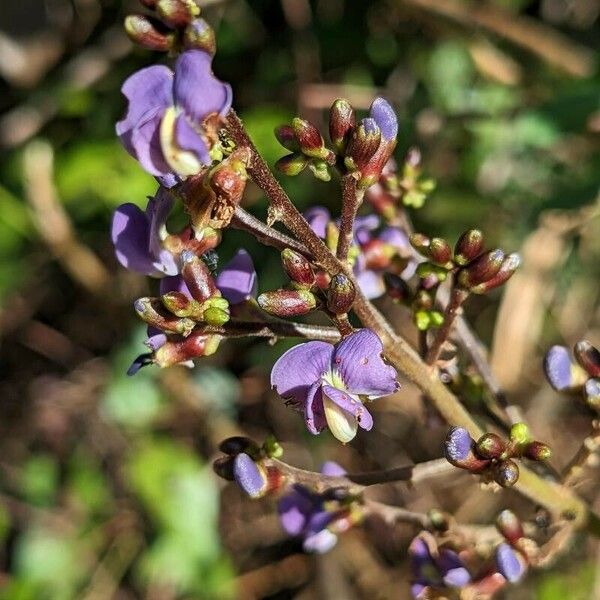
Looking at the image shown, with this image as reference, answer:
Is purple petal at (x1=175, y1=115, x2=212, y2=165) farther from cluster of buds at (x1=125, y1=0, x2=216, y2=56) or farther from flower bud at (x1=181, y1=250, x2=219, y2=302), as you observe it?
flower bud at (x1=181, y1=250, x2=219, y2=302)

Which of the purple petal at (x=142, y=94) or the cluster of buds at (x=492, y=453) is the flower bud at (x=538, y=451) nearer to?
the cluster of buds at (x=492, y=453)

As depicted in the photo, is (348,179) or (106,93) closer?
(348,179)

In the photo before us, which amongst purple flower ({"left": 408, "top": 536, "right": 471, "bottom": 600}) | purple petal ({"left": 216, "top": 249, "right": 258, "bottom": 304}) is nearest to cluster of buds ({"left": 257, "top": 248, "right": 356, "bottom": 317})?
purple petal ({"left": 216, "top": 249, "right": 258, "bottom": 304})

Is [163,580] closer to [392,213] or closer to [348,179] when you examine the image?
[392,213]

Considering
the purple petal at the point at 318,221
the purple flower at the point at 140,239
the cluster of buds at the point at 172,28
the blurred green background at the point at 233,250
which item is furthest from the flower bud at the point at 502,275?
the blurred green background at the point at 233,250

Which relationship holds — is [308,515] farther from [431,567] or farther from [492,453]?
[492,453]

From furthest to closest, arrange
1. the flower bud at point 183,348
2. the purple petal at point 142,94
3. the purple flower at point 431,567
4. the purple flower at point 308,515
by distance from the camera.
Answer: the purple flower at point 308,515 < the purple flower at point 431,567 < the flower bud at point 183,348 < the purple petal at point 142,94

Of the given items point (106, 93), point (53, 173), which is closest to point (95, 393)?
point (53, 173)

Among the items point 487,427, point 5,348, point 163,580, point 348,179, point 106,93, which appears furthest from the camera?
point 5,348
